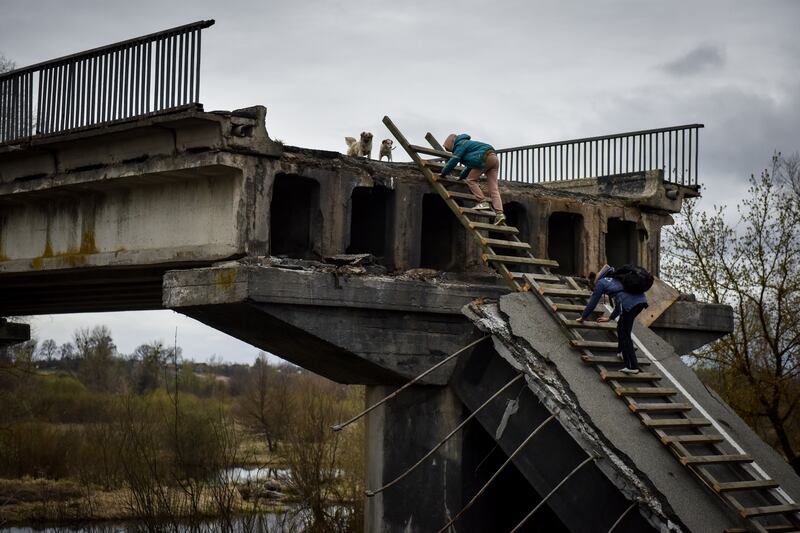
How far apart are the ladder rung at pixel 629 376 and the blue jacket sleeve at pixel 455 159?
356 centimetres

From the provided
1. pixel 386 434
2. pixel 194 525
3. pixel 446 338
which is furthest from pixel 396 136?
pixel 194 525

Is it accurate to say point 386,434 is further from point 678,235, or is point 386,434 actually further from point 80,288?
point 678,235

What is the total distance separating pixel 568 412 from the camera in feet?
34.5

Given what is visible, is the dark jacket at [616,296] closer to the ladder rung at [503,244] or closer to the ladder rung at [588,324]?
the ladder rung at [588,324]

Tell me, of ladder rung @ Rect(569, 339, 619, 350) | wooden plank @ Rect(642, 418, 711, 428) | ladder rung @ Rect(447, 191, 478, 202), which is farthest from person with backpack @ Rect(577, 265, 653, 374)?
ladder rung @ Rect(447, 191, 478, 202)

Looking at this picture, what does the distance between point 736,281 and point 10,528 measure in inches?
669

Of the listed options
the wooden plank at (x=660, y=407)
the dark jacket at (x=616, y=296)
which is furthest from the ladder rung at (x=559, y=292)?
the wooden plank at (x=660, y=407)

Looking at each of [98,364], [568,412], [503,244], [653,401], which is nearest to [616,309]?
[653,401]

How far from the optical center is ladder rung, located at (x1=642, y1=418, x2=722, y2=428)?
1024 cm

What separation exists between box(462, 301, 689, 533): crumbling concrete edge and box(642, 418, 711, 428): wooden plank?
1.55 feet

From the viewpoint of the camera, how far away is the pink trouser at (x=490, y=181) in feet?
44.0

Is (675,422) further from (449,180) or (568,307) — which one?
(449,180)

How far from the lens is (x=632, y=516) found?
996cm

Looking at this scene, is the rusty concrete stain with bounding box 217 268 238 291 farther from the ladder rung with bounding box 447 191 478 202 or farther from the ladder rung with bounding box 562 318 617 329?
the ladder rung with bounding box 562 318 617 329
